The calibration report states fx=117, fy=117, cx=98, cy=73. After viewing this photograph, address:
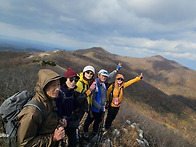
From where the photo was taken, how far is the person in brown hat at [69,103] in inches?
101

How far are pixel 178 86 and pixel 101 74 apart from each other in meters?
73.9

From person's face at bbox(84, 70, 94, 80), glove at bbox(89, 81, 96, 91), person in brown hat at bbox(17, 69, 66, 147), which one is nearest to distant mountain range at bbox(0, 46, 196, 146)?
person's face at bbox(84, 70, 94, 80)

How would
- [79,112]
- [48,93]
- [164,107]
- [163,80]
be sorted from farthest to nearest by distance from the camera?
[163,80]
[164,107]
[79,112]
[48,93]

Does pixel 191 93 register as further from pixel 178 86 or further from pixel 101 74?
pixel 101 74

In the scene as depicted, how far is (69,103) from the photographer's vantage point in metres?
2.70

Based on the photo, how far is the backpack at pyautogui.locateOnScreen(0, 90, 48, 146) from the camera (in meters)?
1.54

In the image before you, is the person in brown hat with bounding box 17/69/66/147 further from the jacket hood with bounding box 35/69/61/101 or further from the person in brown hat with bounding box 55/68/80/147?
the person in brown hat with bounding box 55/68/80/147

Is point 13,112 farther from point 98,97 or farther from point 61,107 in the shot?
point 98,97

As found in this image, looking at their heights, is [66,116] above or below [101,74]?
below

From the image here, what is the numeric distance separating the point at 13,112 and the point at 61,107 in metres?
1.10

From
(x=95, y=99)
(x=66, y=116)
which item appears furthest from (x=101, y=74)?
(x=66, y=116)

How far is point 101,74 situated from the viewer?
→ 153 inches

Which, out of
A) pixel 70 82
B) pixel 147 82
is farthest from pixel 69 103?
pixel 147 82

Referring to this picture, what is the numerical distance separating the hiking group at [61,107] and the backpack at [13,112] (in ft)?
0.16
